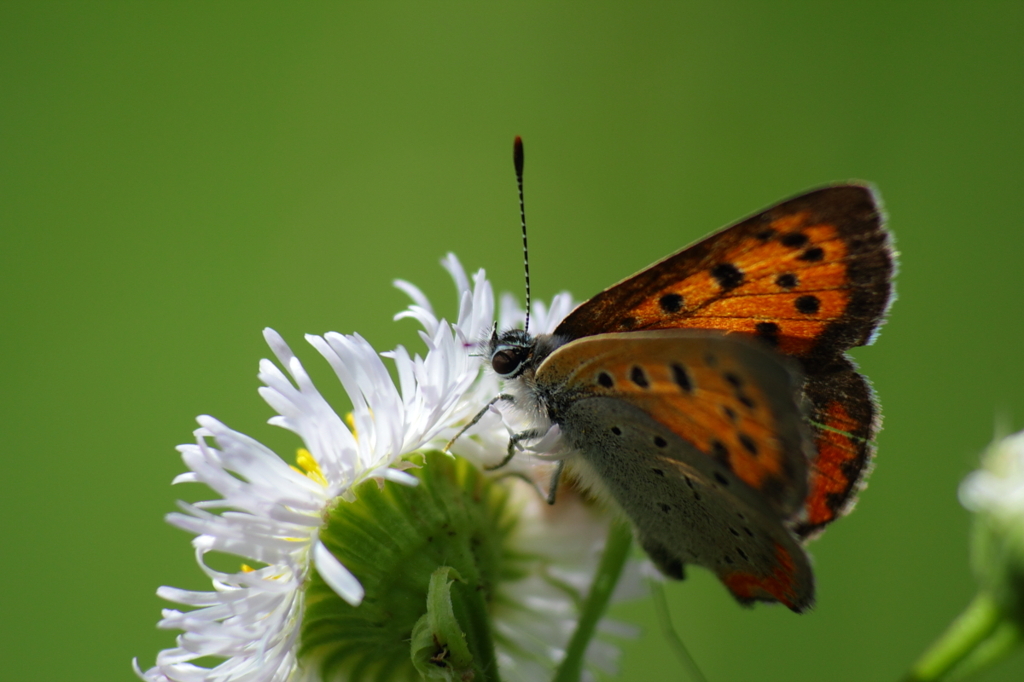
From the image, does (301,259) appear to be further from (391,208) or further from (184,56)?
(184,56)

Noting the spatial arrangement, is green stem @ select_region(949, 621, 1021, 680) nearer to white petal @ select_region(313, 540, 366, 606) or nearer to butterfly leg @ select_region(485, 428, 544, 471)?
butterfly leg @ select_region(485, 428, 544, 471)

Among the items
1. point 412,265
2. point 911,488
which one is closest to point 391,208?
point 412,265

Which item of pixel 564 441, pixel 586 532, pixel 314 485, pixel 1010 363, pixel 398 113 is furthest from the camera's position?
pixel 398 113

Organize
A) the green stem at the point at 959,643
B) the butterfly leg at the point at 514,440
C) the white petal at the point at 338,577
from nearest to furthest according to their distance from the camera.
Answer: the white petal at the point at 338,577
the green stem at the point at 959,643
the butterfly leg at the point at 514,440

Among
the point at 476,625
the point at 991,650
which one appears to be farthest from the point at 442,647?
the point at 991,650

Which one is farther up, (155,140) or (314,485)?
(155,140)

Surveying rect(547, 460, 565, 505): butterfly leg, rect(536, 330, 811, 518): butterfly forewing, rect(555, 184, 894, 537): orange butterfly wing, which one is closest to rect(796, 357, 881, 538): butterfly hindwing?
rect(555, 184, 894, 537): orange butterfly wing

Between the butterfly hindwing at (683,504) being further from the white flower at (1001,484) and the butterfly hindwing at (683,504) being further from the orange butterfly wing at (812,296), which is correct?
the white flower at (1001,484)

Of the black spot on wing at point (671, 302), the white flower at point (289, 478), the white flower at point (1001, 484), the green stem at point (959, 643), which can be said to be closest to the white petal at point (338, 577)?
the white flower at point (289, 478)
